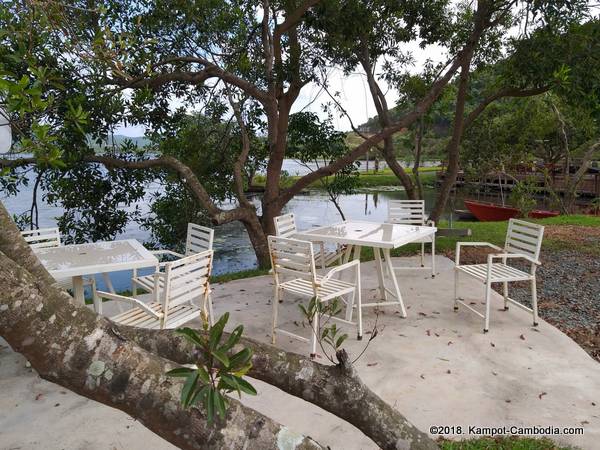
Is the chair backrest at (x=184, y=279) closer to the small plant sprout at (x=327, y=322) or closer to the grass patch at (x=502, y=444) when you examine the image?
the small plant sprout at (x=327, y=322)

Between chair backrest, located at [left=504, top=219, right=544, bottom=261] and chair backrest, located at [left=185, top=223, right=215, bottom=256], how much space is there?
9.14ft

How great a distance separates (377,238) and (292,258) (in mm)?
989

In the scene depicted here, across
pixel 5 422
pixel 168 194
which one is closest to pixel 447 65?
pixel 168 194

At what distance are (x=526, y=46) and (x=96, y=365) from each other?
245 inches

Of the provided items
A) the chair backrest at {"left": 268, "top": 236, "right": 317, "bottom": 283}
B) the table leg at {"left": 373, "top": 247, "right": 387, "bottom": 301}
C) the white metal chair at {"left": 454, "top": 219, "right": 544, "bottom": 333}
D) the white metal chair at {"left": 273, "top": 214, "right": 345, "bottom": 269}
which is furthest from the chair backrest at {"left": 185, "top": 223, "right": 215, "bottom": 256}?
the white metal chair at {"left": 454, "top": 219, "right": 544, "bottom": 333}

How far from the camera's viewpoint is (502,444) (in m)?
2.44

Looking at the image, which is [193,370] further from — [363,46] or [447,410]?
[363,46]

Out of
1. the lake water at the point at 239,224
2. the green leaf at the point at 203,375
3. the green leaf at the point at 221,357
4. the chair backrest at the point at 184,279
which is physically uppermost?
the green leaf at the point at 221,357

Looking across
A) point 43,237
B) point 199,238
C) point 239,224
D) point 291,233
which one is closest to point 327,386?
point 199,238

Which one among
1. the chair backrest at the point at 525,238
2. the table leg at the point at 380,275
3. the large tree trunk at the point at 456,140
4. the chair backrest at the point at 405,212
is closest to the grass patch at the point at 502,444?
the chair backrest at the point at 525,238

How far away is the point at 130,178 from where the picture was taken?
21.2ft

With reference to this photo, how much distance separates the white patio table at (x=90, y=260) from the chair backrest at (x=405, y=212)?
3.43 m

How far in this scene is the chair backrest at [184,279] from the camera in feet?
9.63

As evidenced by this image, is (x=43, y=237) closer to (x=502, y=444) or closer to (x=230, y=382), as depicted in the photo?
(x=502, y=444)
